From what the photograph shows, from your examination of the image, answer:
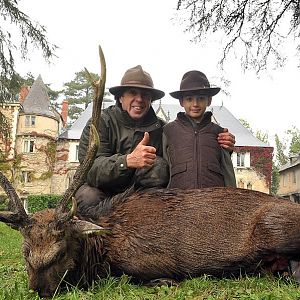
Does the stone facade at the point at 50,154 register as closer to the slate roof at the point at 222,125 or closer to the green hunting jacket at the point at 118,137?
the slate roof at the point at 222,125

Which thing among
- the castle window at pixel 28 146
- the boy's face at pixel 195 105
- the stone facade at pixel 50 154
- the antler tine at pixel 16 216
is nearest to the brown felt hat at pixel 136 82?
the boy's face at pixel 195 105

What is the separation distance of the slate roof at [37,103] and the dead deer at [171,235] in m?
39.2

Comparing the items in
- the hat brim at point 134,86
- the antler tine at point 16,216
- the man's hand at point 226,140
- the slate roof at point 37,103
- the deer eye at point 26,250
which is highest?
the slate roof at point 37,103

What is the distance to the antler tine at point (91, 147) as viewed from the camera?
382 cm

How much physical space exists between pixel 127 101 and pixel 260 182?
38.4 meters

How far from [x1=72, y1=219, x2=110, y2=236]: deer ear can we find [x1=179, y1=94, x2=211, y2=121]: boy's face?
1947 mm

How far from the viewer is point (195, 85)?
5.16m

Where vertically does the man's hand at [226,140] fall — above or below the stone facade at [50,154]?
below

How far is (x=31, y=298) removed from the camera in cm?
341

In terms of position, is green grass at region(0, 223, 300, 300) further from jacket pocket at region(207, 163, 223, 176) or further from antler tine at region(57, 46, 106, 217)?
jacket pocket at region(207, 163, 223, 176)

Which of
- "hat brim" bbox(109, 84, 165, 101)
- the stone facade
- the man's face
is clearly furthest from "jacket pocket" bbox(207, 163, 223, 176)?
the stone facade

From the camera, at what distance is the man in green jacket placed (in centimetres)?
458

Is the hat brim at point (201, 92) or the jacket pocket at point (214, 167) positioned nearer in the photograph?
the jacket pocket at point (214, 167)

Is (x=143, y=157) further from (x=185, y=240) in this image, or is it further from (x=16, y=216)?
(x=16, y=216)
